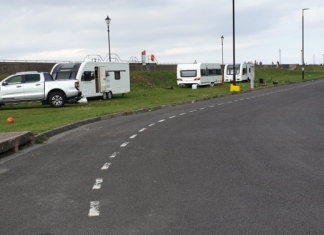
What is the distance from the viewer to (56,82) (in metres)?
26.8

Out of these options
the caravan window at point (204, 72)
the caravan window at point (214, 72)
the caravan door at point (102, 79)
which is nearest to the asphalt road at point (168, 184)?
the caravan door at point (102, 79)

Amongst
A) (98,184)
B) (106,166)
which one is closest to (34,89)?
(106,166)

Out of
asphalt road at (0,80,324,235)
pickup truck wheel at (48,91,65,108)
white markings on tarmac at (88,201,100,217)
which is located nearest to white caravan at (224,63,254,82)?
pickup truck wheel at (48,91,65,108)

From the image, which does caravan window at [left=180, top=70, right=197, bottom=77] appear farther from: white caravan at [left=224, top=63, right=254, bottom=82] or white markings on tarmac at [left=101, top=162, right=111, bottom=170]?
white markings on tarmac at [left=101, top=162, right=111, bottom=170]

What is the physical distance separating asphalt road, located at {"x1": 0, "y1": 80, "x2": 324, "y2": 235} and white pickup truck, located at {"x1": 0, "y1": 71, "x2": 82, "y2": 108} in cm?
1328

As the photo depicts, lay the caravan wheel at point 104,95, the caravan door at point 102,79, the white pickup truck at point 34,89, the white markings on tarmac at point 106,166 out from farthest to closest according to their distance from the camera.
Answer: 1. the caravan wheel at point 104,95
2. the caravan door at point 102,79
3. the white pickup truck at point 34,89
4. the white markings on tarmac at point 106,166

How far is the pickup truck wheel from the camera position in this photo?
26.6m

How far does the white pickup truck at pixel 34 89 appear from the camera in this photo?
2641cm

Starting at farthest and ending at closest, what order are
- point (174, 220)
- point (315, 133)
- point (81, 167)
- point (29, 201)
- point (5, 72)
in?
point (5, 72) → point (315, 133) → point (81, 167) → point (29, 201) → point (174, 220)

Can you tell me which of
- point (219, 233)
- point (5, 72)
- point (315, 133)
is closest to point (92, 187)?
point (219, 233)

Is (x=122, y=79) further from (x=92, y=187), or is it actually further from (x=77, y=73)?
(x=92, y=187)

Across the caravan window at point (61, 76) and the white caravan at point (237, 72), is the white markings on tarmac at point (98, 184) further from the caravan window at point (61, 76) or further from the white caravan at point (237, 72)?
the white caravan at point (237, 72)

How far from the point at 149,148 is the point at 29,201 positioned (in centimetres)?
473

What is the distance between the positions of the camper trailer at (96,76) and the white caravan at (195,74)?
15616 millimetres
